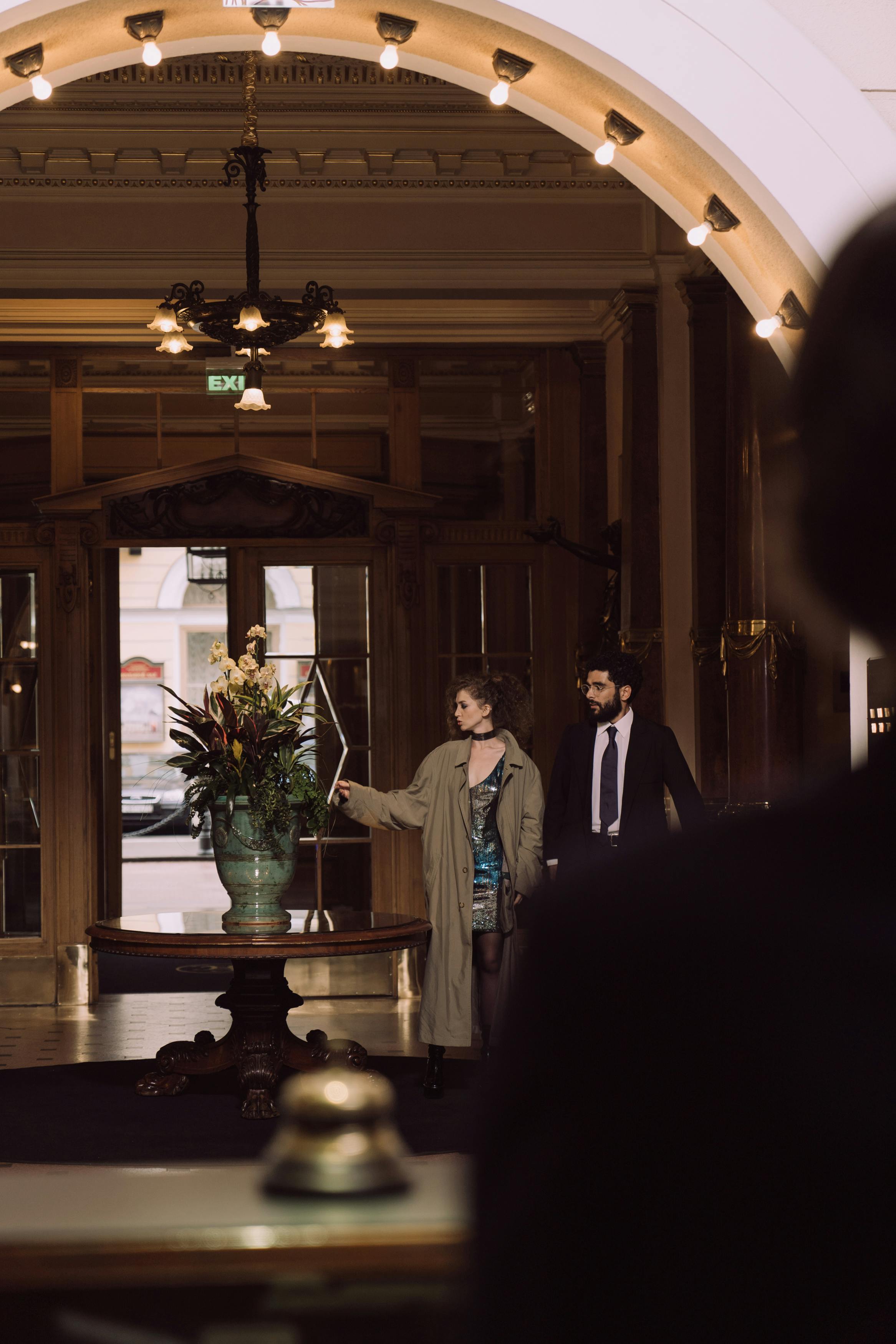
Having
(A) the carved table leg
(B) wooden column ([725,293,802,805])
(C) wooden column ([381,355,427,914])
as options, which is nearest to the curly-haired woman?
(A) the carved table leg

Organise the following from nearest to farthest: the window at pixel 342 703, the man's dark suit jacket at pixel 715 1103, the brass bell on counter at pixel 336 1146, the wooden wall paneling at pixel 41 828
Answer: the man's dark suit jacket at pixel 715 1103
the brass bell on counter at pixel 336 1146
the wooden wall paneling at pixel 41 828
the window at pixel 342 703

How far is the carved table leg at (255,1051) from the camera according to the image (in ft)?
16.6

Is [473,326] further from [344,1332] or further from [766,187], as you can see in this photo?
[344,1332]

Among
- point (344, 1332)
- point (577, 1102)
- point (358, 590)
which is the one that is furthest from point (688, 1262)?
point (358, 590)

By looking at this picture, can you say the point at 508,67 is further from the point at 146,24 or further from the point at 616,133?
the point at 146,24

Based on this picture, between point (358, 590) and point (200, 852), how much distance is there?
942 centimetres

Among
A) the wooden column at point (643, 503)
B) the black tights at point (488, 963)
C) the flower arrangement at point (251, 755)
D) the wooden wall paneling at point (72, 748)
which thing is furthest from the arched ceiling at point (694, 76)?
the wooden wall paneling at point (72, 748)

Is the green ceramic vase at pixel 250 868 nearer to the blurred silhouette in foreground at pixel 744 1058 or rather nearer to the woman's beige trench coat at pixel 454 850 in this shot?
the woman's beige trench coat at pixel 454 850

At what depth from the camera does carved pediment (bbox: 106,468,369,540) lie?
7734 mm

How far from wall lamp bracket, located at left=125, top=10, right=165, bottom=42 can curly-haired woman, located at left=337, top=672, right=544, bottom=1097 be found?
2709 mm

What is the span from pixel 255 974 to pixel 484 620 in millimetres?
3370

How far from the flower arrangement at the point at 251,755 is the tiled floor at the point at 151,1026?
1.78 m

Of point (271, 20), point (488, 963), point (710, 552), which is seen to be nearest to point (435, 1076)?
point (488, 963)

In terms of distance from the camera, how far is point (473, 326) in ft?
26.5
